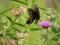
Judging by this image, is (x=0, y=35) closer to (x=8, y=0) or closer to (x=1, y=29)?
(x=1, y=29)

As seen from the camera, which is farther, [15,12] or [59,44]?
[15,12]

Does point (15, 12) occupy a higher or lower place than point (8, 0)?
lower

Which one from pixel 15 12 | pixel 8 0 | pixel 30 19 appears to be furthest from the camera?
pixel 15 12

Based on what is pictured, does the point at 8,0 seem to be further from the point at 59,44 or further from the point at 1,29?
the point at 59,44

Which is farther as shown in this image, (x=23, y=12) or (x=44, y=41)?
(x=23, y=12)

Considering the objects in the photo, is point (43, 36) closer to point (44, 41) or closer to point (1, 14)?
point (44, 41)

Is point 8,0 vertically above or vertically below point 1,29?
above

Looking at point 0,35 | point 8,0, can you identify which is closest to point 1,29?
point 0,35

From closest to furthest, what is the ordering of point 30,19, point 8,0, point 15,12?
point 8,0 → point 30,19 → point 15,12

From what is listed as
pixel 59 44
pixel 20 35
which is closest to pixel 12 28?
pixel 20 35
